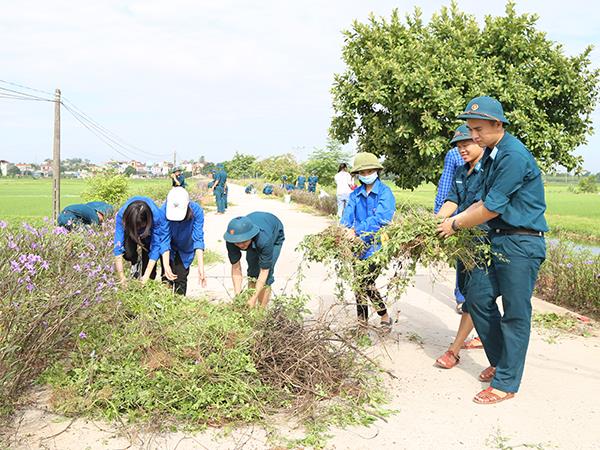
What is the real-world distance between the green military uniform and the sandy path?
33 centimetres

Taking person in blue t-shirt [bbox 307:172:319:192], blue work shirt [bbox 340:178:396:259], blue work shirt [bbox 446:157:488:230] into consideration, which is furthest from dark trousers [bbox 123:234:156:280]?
person in blue t-shirt [bbox 307:172:319:192]

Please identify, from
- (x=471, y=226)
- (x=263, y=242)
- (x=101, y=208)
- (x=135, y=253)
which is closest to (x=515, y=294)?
(x=471, y=226)

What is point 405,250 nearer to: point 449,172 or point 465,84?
point 449,172

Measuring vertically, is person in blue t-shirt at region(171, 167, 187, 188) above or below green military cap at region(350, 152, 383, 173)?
below


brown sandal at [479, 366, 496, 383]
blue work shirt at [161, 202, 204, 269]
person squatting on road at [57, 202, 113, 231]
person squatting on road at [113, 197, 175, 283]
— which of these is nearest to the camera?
brown sandal at [479, 366, 496, 383]

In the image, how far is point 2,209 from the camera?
25.3 m

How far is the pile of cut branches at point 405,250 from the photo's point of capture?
4238mm

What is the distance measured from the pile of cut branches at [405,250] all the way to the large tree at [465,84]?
5954mm

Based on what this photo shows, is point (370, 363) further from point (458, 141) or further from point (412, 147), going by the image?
point (412, 147)

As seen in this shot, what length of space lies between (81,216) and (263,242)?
3477 mm

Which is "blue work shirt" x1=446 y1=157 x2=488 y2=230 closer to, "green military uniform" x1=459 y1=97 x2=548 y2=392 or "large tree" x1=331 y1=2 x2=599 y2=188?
"green military uniform" x1=459 y1=97 x2=548 y2=392

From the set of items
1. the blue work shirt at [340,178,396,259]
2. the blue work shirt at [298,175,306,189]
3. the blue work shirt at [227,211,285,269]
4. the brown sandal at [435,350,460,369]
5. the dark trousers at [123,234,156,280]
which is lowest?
the blue work shirt at [298,175,306,189]

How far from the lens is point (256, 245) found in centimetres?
490

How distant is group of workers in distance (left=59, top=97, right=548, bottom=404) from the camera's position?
391 centimetres
